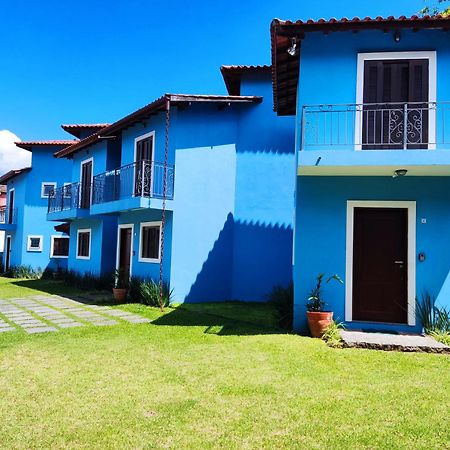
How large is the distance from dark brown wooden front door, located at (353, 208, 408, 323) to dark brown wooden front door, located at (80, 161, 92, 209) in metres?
12.8

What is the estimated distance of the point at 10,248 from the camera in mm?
28578

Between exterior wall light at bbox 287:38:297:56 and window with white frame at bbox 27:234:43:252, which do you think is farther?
window with white frame at bbox 27:234:43:252

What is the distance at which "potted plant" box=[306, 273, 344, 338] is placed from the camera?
26.8ft

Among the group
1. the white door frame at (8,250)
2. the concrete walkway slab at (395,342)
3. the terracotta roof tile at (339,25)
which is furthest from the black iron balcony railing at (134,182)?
the white door frame at (8,250)

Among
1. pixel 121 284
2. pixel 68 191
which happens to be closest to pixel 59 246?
pixel 68 191

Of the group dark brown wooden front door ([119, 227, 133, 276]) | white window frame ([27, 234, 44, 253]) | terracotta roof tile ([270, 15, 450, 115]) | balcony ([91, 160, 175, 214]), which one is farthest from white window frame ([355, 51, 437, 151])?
white window frame ([27, 234, 44, 253])

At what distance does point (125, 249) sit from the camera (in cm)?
1648

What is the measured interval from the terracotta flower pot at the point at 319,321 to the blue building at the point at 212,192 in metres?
5.77

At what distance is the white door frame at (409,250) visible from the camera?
335 inches

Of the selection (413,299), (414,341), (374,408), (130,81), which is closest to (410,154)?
(413,299)

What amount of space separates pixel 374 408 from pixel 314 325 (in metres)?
3.57

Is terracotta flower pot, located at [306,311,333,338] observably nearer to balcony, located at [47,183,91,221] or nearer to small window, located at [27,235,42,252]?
balcony, located at [47,183,91,221]

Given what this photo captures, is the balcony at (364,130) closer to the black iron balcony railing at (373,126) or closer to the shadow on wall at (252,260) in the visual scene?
the black iron balcony railing at (373,126)

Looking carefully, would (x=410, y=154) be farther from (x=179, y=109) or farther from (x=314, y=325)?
(x=179, y=109)
